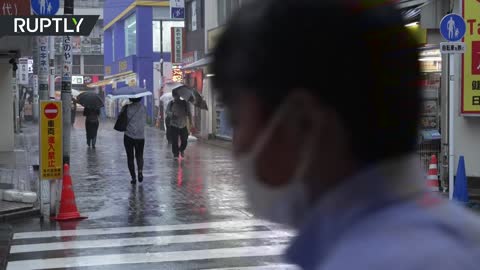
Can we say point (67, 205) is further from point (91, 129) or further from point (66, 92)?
point (91, 129)

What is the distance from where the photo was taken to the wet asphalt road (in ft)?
25.9

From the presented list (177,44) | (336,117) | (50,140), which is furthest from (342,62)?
(177,44)

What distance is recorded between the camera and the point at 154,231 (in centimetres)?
966

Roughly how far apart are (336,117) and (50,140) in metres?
10.1

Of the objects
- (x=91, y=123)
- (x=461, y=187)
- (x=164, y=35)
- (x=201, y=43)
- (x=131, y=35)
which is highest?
(x=131, y=35)

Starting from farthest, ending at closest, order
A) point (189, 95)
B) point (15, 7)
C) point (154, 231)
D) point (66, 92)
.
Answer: point (189, 95) → point (15, 7) → point (66, 92) → point (154, 231)

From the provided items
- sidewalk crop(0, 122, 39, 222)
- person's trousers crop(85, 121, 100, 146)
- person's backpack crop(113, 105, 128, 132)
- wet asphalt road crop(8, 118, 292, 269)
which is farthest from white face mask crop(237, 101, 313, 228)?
person's trousers crop(85, 121, 100, 146)

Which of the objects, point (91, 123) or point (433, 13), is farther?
point (91, 123)

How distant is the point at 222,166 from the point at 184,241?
9495 mm

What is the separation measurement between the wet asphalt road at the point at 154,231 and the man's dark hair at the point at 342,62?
10.5 ft

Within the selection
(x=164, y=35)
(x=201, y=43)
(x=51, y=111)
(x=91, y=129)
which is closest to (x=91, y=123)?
(x=91, y=129)

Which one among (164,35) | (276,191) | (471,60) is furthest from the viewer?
(164,35)

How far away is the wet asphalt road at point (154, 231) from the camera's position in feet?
25.9

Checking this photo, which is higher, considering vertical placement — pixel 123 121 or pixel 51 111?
pixel 51 111
